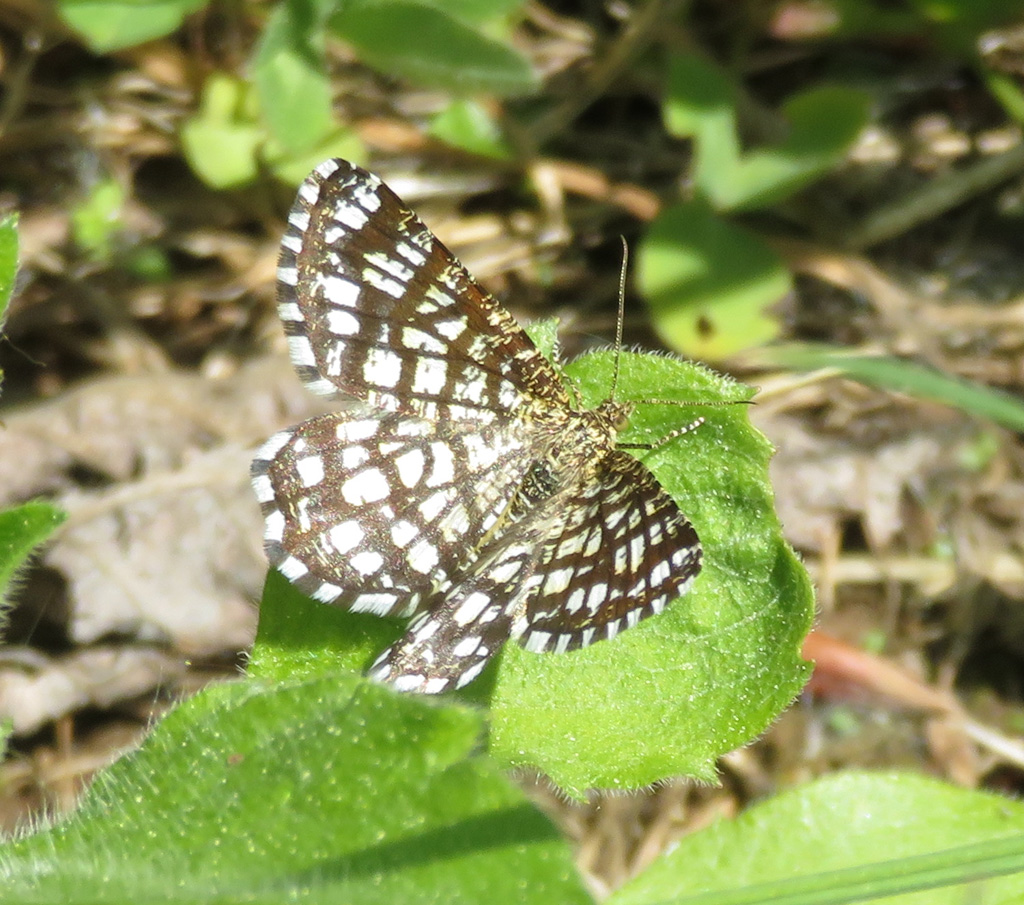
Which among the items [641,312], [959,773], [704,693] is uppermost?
[641,312]

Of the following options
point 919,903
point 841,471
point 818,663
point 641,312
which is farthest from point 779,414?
point 919,903

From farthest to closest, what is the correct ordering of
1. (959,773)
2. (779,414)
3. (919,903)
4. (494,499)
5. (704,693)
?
(779,414) < (959,773) < (919,903) < (494,499) < (704,693)

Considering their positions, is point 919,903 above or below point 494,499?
below

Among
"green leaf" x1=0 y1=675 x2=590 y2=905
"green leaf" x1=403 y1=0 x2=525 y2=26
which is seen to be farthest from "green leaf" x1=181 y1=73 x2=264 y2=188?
"green leaf" x1=0 y1=675 x2=590 y2=905

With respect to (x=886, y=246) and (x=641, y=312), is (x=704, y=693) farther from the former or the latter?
(x=886, y=246)

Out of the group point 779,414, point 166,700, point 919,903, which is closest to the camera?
point 919,903

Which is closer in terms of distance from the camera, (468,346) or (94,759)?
(468,346)

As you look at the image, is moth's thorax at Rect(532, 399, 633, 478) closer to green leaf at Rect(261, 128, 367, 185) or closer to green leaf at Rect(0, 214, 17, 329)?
green leaf at Rect(0, 214, 17, 329)

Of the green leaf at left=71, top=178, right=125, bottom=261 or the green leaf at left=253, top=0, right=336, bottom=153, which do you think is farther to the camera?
the green leaf at left=71, top=178, right=125, bottom=261
